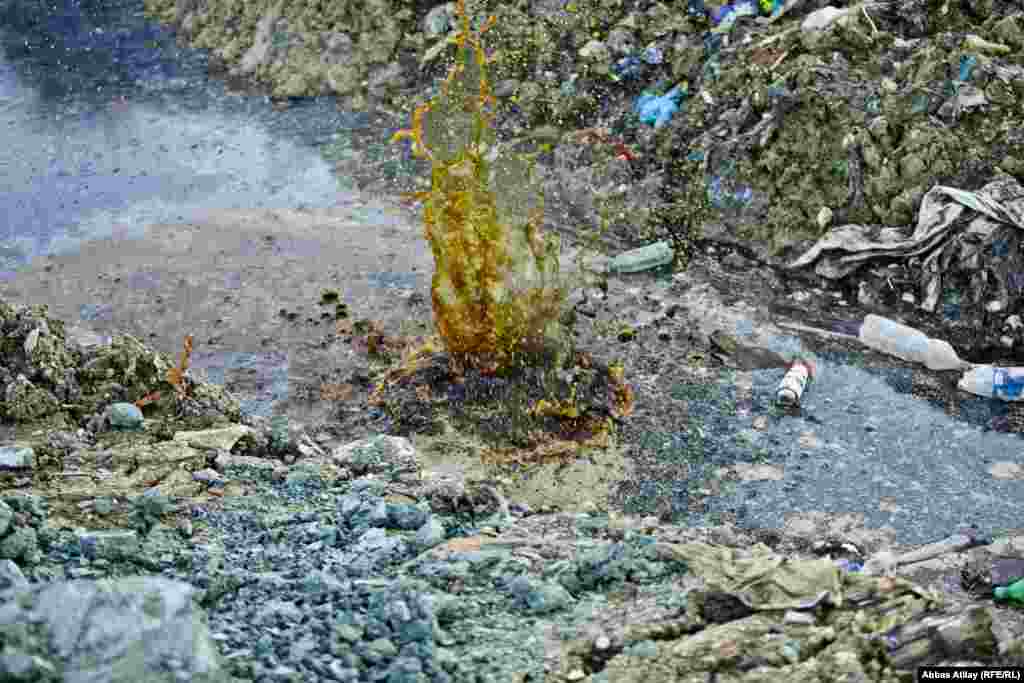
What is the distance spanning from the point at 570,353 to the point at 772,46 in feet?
11.4

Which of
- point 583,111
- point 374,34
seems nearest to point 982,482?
point 583,111

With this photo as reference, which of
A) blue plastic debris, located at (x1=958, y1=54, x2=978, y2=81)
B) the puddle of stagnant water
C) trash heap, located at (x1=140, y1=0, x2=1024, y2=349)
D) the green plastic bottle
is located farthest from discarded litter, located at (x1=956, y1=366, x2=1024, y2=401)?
the puddle of stagnant water

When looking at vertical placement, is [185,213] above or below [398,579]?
below

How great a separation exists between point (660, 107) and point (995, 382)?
11.8 ft

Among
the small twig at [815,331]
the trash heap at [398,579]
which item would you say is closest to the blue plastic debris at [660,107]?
the small twig at [815,331]

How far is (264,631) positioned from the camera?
332 centimetres

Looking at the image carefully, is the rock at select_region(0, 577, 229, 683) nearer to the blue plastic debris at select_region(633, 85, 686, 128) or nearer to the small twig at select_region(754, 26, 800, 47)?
the blue plastic debris at select_region(633, 85, 686, 128)

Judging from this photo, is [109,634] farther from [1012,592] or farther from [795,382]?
[795,382]

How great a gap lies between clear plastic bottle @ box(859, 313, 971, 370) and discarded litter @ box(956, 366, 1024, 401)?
0.70 feet

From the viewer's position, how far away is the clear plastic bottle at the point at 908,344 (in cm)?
629

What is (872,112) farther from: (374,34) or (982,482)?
(374,34)

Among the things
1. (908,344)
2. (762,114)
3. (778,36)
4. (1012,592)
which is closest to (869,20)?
(778,36)

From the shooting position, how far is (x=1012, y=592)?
4.63 meters

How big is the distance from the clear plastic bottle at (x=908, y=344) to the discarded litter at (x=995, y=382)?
0.70 ft
